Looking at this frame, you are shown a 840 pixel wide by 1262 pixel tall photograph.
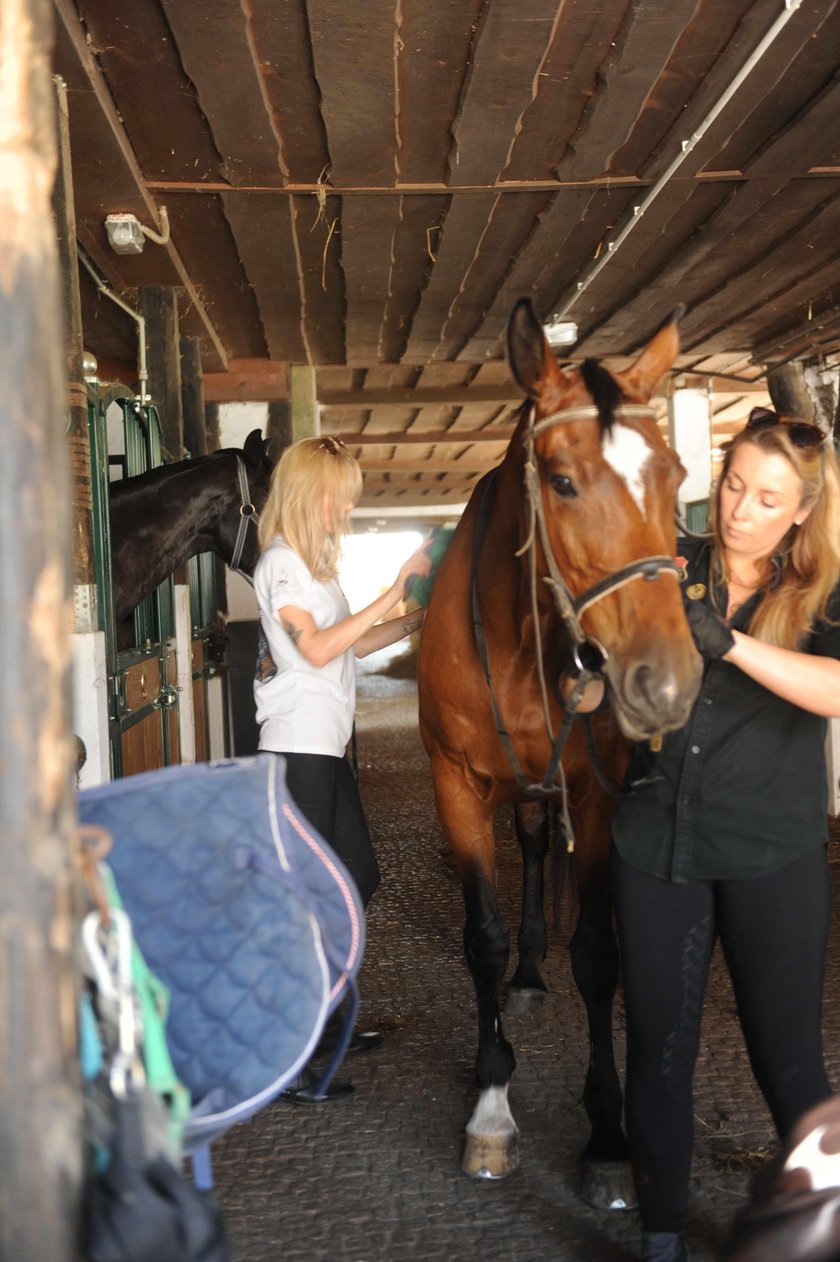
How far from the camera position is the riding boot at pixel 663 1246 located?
1.86 metres

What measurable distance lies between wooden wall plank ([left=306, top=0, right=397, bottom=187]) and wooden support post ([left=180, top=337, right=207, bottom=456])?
105 inches

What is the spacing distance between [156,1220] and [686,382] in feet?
29.9

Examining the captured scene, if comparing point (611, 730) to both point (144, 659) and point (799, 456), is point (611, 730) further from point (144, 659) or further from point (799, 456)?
point (144, 659)

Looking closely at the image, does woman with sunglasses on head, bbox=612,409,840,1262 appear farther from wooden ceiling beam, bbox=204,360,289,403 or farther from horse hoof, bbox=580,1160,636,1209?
wooden ceiling beam, bbox=204,360,289,403

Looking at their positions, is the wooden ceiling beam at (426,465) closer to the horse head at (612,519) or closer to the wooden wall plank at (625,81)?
the wooden wall plank at (625,81)

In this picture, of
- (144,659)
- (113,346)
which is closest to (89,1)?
(144,659)

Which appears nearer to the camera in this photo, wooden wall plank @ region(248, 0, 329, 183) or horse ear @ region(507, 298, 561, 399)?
horse ear @ region(507, 298, 561, 399)

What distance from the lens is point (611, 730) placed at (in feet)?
8.43

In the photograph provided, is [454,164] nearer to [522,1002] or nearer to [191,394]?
[522,1002]

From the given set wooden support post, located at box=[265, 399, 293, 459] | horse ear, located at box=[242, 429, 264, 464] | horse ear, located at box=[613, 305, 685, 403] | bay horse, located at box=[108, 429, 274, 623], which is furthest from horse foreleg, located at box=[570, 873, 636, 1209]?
wooden support post, located at box=[265, 399, 293, 459]

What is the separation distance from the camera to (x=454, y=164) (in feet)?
13.6

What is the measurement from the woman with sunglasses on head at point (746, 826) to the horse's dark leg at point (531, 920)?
1425 mm

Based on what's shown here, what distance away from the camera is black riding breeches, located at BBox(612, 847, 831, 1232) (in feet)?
5.80

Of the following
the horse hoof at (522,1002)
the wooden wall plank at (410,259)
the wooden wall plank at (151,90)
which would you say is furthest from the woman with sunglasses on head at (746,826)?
the wooden wall plank at (410,259)
